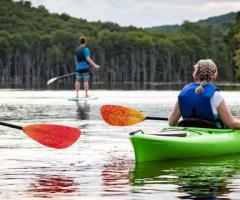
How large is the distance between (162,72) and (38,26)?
1297 inches

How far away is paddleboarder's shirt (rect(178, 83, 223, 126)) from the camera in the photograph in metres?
10.9

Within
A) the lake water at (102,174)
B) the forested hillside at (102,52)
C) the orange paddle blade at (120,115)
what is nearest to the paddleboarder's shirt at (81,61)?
the lake water at (102,174)

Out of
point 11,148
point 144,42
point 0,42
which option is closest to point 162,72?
point 144,42

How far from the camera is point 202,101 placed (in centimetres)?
1090

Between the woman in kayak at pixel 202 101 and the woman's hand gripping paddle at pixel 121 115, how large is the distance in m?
2.00

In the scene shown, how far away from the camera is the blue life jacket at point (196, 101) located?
10.9m

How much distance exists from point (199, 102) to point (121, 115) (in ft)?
8.07

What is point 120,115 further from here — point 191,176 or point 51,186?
point 51,186

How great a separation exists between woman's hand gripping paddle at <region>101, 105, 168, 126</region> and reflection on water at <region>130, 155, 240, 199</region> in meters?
2.46

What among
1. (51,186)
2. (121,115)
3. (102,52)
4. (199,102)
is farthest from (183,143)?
(102,52)

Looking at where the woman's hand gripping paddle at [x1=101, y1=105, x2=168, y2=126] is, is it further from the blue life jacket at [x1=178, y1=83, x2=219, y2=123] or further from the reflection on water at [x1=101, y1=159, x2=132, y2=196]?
the reflection on water at [x1=101, y1=159, x2=132, y2=196]

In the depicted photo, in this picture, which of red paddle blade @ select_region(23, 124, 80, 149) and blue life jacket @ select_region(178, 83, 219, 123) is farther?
blue life jacket @ select_region(178, 83, 219, 123)

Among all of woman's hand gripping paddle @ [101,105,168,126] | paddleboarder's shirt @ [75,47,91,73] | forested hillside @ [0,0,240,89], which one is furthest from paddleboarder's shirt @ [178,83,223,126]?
forested hillside @ [0,0,240,89]

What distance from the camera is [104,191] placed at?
792 centimetres
